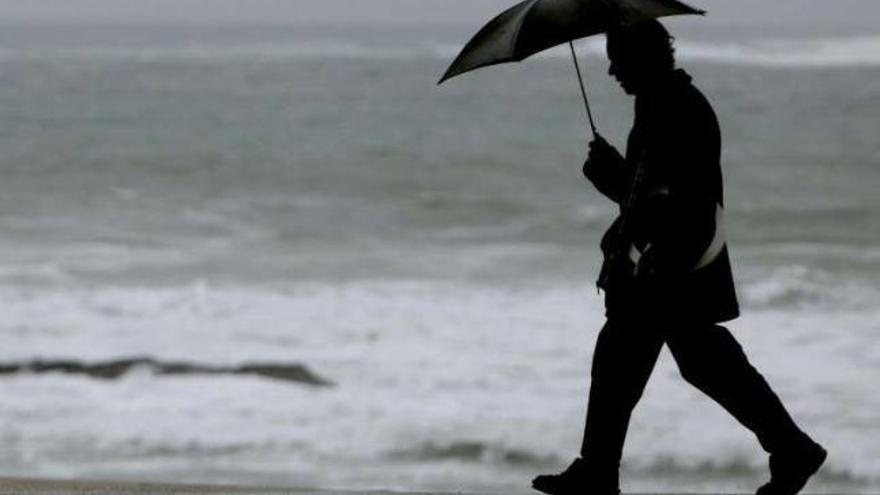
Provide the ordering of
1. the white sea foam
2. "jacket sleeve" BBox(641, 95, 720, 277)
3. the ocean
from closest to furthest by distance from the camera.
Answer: "jacket sleeve" BBox(641, 95, 720, 277) < the white sea foam < the ocean

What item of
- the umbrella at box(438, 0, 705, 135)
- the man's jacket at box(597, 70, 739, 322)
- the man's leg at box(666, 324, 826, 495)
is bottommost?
the man's leg at box(666, 324, 826, 495)

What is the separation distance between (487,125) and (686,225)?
45.6 m

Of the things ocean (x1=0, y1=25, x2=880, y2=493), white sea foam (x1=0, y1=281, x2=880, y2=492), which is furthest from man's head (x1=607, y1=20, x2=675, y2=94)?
white sea foam (x1=0, y1=281, x2=880, y2=492)

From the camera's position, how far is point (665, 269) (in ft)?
14.6

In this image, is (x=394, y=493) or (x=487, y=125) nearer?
(x=394, y=493)

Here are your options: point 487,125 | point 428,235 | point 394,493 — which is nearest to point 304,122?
point 487,125

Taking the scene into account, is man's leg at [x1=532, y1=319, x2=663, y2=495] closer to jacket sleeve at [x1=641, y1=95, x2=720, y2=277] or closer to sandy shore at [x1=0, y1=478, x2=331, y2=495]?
jacket sleeve at [x1=641, y1=95, x2=720, y2=277]

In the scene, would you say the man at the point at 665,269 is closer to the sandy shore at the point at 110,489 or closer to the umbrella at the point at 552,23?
the umbrella at the point at 552,23

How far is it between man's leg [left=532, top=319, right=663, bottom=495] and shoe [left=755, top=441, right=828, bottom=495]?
1.36 ft

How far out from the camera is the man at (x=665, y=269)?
4.41 m

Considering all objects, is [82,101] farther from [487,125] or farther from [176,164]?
[176,164]

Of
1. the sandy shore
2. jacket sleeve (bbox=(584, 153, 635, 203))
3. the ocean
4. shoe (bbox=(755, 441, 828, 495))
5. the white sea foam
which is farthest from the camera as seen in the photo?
the ocean

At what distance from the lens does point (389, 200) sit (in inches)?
1160

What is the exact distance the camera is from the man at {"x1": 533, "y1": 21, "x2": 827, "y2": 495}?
14.5ft
